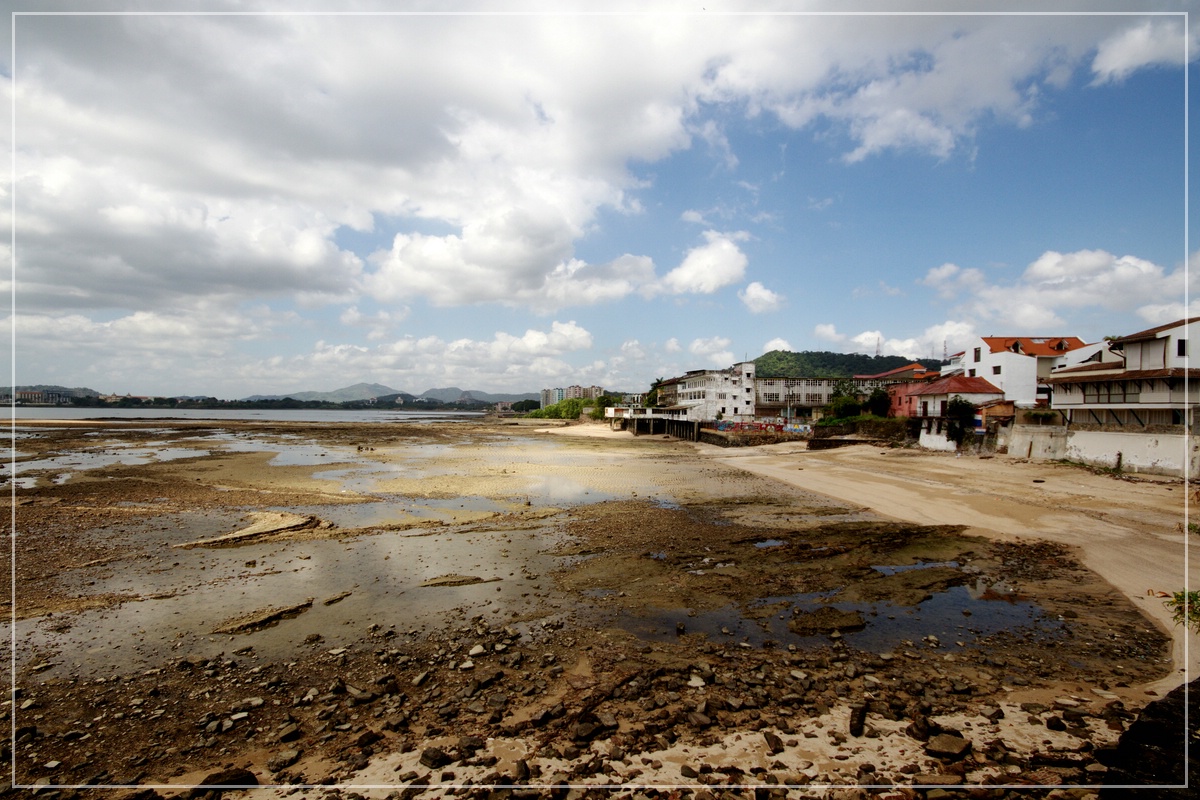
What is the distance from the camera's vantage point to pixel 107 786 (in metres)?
5.96

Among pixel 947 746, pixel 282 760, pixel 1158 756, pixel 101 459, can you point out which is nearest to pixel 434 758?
pixel 282 760

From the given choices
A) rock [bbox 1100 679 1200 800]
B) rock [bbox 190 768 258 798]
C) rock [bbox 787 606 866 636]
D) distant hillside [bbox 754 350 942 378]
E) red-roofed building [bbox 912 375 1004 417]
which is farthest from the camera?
distant hillside [bbox 754 350 942 378]

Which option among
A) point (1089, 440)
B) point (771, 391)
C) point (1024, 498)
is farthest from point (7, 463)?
point (771, 391)

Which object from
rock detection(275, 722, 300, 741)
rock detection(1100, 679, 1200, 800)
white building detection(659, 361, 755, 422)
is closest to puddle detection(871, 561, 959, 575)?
rock detection(1100, 679, 1200, 800)

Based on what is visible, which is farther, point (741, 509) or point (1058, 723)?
point (741, 509)

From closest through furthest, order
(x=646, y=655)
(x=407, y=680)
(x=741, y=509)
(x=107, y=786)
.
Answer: (x=107, y=786) → (x=407, y=680) → (x=646, y=655) → (x=741, y=509)

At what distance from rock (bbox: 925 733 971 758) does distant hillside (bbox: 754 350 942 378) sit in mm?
143399

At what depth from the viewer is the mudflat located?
6.42 metres

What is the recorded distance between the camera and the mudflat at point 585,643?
642cm

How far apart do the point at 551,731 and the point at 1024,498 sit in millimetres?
27016

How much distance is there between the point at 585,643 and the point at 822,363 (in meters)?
161

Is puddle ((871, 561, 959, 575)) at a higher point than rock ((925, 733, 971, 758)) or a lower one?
lower

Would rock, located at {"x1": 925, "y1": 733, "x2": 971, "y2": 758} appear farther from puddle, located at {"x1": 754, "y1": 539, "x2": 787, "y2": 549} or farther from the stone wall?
the stone wall

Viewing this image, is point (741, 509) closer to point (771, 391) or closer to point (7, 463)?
point (7, 463)
